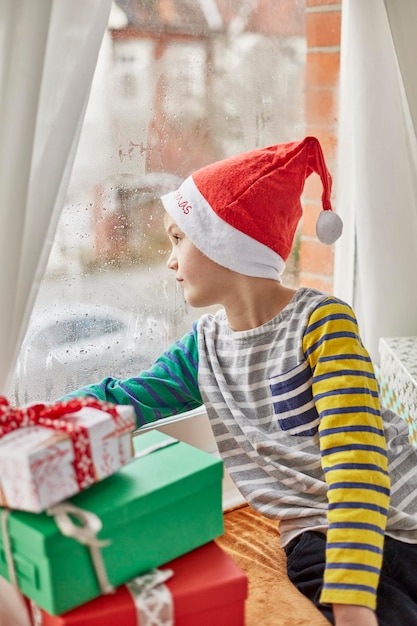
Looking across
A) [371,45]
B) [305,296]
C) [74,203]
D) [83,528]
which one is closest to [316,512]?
[305,296]

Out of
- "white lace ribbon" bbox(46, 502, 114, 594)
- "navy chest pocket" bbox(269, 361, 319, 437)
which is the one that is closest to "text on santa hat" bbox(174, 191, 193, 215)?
"navy chest pocket" bbox(269, 361, 319, 437)

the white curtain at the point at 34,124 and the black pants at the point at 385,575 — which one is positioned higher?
the white curtain at the point at 34,124

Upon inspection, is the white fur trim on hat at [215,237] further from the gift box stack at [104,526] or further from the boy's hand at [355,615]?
the boy's hand at [355,615]

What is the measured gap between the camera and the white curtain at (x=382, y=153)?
5.09 ft

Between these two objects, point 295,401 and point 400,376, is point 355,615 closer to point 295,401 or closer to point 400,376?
point 295,401

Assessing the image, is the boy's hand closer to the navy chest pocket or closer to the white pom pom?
the navy chest pocket

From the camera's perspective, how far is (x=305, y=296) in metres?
1.25

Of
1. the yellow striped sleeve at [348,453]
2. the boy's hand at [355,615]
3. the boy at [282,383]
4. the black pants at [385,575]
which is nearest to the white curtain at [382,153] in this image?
the boy at [282,383]

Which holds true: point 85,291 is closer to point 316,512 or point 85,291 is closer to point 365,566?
point 316,512

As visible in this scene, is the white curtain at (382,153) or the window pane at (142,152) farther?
the white curtain at (382,153)

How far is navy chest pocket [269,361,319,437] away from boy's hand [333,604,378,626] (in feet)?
0.98

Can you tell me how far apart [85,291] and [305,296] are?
450 mm

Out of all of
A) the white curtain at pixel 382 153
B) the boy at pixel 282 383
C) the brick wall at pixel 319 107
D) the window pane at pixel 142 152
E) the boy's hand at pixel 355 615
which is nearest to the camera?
the boy's hand at pixel 355 615

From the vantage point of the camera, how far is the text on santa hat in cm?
120
